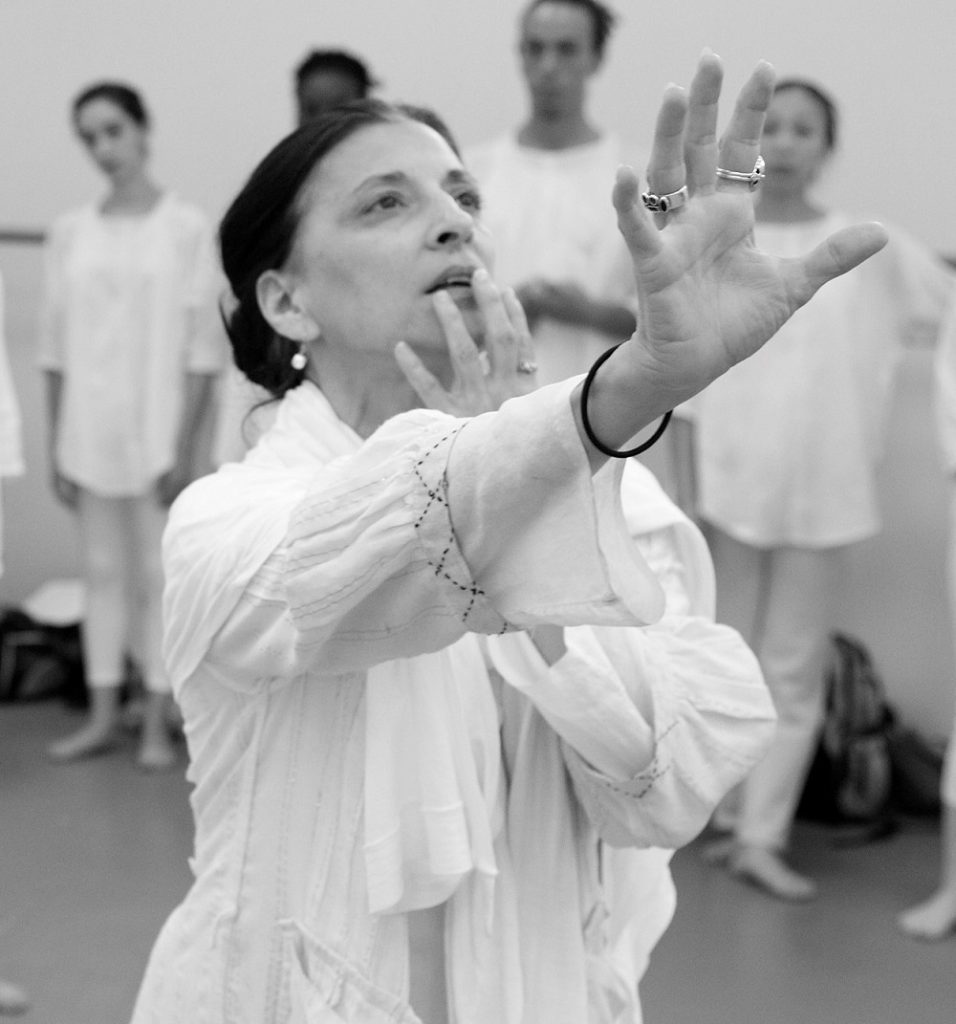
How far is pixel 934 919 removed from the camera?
9.80ft

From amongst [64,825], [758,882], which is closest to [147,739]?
[64,825]

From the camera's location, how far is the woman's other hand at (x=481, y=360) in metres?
1.32

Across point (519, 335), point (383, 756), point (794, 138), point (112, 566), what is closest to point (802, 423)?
point (794, 138)

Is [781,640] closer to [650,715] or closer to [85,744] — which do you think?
[85,744]

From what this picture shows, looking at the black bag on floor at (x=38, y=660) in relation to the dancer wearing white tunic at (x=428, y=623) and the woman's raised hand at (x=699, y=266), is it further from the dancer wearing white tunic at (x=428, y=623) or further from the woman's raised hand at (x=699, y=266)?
the woman's raised hand at (x=699, y=266)

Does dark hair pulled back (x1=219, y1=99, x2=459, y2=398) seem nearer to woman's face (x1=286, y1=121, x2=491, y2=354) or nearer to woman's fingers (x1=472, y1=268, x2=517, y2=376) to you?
woman's face (x1=286, y1=121, x2=491, y2=354)

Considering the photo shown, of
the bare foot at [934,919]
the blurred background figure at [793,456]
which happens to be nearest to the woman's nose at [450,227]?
the blurred background figure at [793,456]

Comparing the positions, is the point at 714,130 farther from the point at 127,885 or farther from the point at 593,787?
the point at 127,885

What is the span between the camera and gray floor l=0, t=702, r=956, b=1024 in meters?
2.67

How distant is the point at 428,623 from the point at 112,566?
322 cm

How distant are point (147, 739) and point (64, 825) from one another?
0.50 metres

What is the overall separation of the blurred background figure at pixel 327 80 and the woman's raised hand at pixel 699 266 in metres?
2.76

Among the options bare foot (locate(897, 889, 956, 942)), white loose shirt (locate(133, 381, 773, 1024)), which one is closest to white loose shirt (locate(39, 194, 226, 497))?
bare foot (locate(897, 889, 956, 942))

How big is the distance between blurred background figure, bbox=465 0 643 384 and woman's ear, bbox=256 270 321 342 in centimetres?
181
